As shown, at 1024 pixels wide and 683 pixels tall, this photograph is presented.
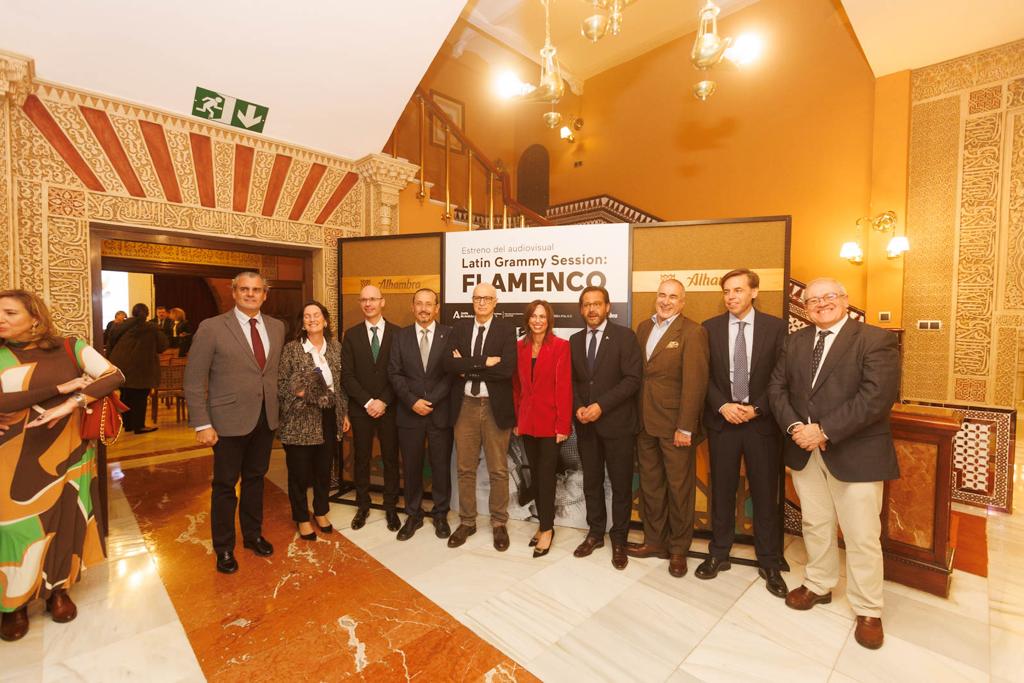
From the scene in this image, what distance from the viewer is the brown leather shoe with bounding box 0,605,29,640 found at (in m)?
2.04

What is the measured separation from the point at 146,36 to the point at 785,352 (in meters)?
4.12

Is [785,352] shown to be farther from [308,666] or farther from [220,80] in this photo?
[220,80]

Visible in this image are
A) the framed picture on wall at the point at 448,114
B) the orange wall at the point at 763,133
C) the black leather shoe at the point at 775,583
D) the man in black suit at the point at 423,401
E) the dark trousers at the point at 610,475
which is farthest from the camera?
the framed picture on wall at the point at 448,114

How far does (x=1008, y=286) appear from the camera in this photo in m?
5.45

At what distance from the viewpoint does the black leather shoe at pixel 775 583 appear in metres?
2.41

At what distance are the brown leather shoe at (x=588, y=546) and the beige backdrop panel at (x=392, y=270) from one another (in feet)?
6.91

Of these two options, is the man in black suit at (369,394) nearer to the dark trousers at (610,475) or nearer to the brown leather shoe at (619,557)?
the dark trousers at (610,475)

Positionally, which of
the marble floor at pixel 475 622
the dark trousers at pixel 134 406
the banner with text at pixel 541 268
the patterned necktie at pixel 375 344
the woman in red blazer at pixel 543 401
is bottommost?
the marble floor at pixel 475 622

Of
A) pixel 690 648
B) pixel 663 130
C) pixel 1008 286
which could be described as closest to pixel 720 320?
pixel 690 648

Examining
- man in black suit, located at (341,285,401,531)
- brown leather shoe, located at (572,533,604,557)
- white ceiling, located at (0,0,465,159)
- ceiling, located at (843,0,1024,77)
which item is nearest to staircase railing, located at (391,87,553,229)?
white ceiling, located at (0,0,465,159)

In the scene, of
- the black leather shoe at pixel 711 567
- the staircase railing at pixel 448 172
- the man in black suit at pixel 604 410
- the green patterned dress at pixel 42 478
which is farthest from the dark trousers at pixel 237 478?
the staircase railing at pixel 448 172

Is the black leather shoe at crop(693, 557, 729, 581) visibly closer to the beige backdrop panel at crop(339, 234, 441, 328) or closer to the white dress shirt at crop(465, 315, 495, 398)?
the white dress shirt at crop(465, 315, 495, 398)

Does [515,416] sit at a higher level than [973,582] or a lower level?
higher

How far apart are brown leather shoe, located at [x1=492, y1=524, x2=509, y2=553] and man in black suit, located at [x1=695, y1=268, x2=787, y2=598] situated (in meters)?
1.14
